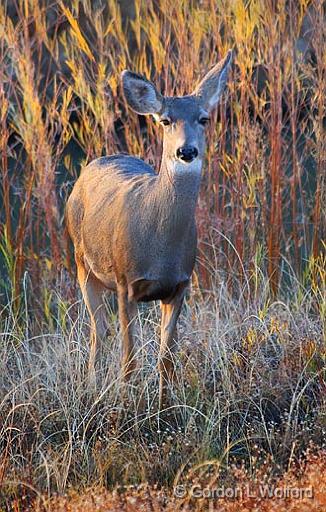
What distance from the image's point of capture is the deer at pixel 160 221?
5934 millimetres

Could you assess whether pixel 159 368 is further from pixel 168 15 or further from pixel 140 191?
pixel 168 15

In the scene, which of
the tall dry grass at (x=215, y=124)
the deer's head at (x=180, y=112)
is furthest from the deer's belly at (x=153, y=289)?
the tall dry grass at (x=215, y=124)

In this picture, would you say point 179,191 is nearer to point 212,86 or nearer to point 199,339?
point 212,86

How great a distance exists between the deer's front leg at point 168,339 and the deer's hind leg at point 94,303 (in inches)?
27.0

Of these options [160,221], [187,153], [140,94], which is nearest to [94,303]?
[160,221]

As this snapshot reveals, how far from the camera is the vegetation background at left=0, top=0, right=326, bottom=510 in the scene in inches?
219

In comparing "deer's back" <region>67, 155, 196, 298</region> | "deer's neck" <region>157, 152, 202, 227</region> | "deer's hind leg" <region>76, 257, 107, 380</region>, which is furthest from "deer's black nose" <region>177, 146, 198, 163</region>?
"deer's hind leg" <region>76, 257, 107, 380</region>

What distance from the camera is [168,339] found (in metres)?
6.18

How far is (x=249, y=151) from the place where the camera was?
7.73 meters

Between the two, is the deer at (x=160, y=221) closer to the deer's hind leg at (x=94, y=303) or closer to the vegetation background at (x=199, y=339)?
the vegetation background at (x=199, y=339)

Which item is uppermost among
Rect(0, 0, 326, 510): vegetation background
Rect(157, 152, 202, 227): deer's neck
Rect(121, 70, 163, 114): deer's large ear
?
Rect(121, 70, 163, 114): deer's large ear

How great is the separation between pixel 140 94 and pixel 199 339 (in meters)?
1.50

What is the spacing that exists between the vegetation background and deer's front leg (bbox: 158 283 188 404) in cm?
8

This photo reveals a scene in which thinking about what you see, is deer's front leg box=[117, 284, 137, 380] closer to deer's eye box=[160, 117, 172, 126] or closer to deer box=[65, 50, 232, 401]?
deer box=[65, 50, 232, 401]
